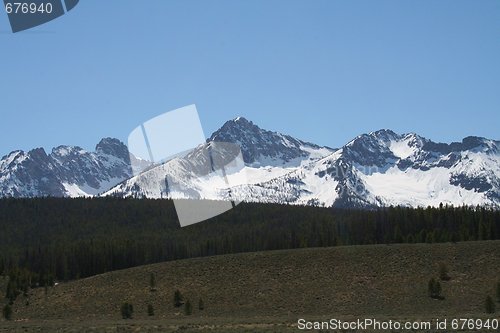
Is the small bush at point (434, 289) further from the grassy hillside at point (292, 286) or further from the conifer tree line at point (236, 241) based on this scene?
the conifer tree line at point (236, 241)

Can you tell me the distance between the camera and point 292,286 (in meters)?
88.5

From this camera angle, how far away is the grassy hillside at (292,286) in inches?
3002

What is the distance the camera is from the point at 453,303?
74438mm

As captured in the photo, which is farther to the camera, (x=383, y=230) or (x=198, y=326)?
(x=383, y=230)

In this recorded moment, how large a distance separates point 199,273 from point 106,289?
12547 mm

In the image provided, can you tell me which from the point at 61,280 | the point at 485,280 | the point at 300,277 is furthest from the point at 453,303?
the point at 61,280

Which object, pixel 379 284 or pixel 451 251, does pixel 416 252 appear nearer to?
pixel 451 251

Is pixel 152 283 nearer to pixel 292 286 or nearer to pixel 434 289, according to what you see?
pixel 292 286

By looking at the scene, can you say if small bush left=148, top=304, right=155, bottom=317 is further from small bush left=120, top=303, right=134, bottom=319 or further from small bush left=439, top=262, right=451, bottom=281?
small bush left=439, top=262, right=451, bottom=281

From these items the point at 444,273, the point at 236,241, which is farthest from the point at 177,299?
the point at 236,241

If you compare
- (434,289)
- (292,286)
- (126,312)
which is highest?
(292,286)

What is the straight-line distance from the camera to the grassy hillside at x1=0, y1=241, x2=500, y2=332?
250 ft

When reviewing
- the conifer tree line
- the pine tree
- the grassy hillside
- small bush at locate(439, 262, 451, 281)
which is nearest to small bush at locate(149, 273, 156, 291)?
the grassy hillside

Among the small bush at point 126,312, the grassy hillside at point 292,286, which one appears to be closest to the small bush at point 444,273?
the grassy hillside at point 292,286
